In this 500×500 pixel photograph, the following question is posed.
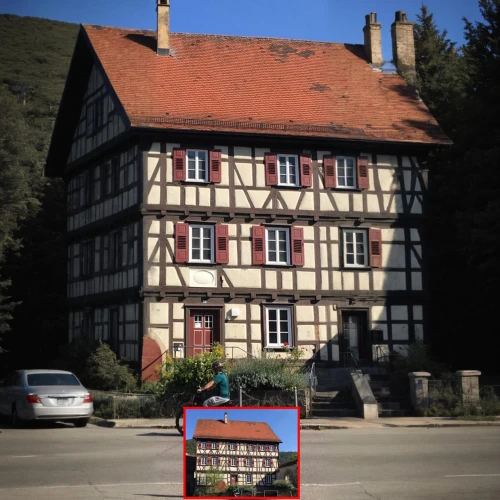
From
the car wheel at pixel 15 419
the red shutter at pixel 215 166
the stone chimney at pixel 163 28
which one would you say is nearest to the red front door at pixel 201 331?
the red shutter at pixel 215 166

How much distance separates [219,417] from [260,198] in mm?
26089

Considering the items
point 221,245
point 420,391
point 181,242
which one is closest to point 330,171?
point 221,245

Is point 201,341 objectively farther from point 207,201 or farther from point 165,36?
point 165,36

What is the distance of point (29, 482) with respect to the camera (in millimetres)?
10969

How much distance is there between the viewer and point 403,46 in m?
36.9

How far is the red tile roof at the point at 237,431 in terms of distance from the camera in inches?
186

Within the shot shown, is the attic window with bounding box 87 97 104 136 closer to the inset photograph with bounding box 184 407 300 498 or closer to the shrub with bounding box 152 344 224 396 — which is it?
the shrub with bounding box 152 344 224 396

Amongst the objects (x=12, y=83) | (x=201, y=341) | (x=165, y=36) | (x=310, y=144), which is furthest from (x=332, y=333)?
(x=12, y=83)

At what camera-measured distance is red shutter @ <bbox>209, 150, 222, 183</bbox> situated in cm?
3036

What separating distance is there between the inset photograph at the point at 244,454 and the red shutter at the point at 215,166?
25717 mm

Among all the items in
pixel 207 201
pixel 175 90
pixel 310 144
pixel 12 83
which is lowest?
pixel 207 201

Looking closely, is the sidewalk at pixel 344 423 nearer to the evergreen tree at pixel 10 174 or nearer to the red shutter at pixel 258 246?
the red shutter at pixel 258 246

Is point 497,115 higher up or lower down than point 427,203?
higher up

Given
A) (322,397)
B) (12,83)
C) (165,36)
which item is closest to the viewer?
(322,397)
